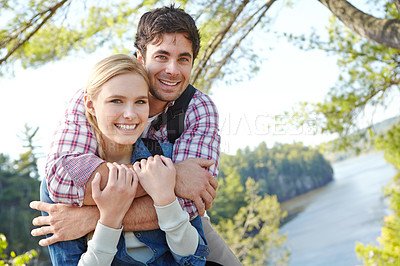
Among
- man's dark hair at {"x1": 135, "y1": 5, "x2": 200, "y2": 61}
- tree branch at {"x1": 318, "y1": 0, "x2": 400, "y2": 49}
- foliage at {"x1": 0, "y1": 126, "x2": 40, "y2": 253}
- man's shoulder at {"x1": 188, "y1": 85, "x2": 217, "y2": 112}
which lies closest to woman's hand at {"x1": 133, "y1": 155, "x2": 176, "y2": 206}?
man's shoulder at {"x1": 188, "y1": 85, "x2": 217, "y2": 112}

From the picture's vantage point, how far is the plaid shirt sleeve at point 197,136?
1.32 m

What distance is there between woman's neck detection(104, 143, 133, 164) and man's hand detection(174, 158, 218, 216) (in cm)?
19

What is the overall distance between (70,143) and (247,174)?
15255 mm

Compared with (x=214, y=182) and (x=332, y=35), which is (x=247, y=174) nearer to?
(x=332, y=35)

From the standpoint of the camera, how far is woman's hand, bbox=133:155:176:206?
1.11 metres

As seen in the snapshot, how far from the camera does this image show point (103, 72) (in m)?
1.21

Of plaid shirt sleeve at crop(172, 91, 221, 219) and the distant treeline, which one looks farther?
the distant treeline

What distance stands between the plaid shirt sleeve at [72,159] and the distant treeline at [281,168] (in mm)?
10969

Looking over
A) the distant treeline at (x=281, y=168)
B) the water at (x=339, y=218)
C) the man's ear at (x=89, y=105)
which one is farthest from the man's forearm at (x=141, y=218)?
the water at (x=339, y=218)

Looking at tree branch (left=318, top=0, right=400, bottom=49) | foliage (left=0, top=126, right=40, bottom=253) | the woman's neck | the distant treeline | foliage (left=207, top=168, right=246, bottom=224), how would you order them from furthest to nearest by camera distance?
foliage (left=0, top=126, right=40, bottom=253), the distant treeline, foliage (left=207, top=168, right=246, bottom=224), tree branch (left=318, top=0, right=400, bottom=49), the woman's neck

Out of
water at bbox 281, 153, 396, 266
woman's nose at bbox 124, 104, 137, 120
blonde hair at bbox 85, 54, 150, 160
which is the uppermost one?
blonde hair at bbox 85, 54, 150, 160

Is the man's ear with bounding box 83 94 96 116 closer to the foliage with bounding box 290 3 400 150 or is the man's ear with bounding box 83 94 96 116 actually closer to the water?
the foliage with bounding box 290 3 400 150

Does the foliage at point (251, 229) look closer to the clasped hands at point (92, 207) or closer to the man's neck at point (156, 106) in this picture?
the man's neck at point (156, 106)

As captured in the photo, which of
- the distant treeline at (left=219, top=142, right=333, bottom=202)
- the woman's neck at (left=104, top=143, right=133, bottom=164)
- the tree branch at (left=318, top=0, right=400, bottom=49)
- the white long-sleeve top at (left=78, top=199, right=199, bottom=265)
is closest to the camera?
the white long-sleeve top at (left=78, top=199, right=199, bottom=265)
